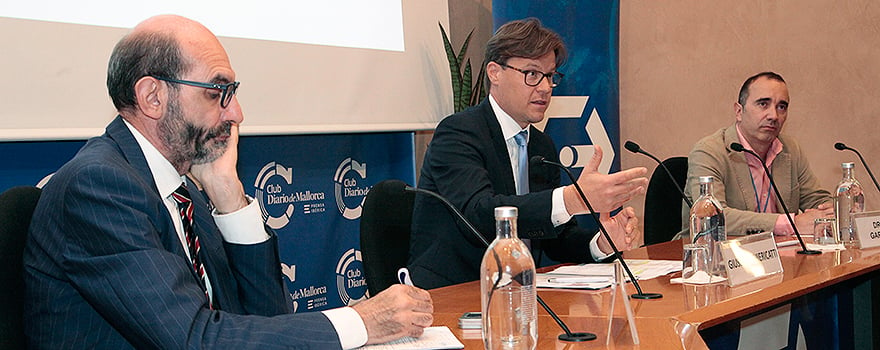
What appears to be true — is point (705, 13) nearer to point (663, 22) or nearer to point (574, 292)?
point (663, 22)

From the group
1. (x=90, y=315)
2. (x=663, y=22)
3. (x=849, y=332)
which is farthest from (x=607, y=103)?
(x=90, y=315)

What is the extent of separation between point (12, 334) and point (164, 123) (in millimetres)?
471

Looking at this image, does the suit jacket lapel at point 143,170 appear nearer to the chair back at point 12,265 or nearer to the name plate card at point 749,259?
the chair back at point 12,265

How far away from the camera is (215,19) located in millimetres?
3086

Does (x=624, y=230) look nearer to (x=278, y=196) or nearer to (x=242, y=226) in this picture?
(x=242, y=226)

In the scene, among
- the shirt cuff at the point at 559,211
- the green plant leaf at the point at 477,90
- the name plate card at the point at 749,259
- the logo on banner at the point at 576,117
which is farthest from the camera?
the logo on banner at the point at 576,117

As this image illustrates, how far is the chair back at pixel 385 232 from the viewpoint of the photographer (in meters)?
2.41

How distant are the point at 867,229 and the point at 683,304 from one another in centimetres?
129

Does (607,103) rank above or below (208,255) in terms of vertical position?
above

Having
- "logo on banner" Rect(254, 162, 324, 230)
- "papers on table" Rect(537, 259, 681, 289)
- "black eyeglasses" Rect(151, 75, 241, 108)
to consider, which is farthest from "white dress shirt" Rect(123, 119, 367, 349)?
"logo on banner" Rect(254, 162, 324, 230)

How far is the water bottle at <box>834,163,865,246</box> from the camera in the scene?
9.21 ft

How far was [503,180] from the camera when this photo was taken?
103 inches

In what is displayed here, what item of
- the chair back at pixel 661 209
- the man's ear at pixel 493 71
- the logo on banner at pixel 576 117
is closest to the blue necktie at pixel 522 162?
the man's ear at pixel 493 71

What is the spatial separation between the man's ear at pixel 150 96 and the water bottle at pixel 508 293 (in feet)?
2.40
